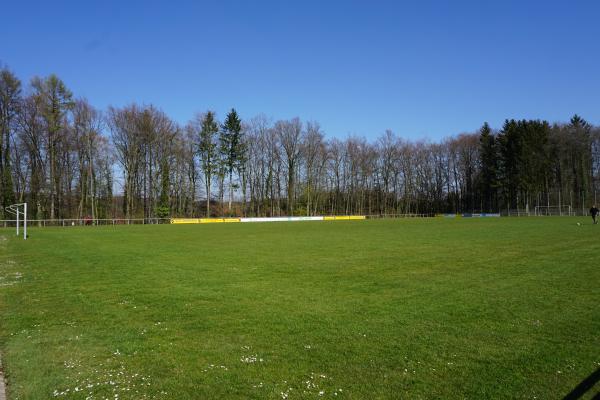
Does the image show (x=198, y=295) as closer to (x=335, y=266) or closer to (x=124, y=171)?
(x=335, y=266)

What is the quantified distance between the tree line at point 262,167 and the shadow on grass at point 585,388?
224 ft

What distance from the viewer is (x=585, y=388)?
489cm

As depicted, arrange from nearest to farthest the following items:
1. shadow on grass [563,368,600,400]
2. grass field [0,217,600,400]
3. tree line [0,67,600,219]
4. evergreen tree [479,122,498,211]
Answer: shadow on grass [563,368,600,400] < grass field [0,217,600,400] < tree line [0,67,600,219] < evergreen tree [479,122,498,211]

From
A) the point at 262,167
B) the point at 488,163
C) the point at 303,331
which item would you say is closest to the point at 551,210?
the point at 488,163

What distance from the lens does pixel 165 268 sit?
1559cm

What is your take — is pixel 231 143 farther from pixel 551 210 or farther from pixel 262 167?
pixel 551 210

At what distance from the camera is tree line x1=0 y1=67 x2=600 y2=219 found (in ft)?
202

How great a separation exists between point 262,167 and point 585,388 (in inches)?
3426

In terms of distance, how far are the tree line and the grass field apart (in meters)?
55.6

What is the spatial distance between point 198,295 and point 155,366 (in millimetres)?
4867

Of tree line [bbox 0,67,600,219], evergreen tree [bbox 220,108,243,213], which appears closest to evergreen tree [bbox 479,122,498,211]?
tree line [bbox 0,67,600,219]

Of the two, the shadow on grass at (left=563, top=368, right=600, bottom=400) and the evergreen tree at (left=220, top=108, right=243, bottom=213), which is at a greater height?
the evergreen tree at (left=220, top=108, right=243, bottom=213)

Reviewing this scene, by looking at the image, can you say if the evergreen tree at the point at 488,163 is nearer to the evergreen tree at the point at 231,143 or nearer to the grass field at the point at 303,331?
the evergreen tree at the point at 231,143

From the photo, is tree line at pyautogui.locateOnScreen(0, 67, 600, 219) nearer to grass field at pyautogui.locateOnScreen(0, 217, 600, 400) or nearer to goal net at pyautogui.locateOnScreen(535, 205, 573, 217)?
goal net at pyautogui.locateOnScreen(535, 205, 573, 217)
